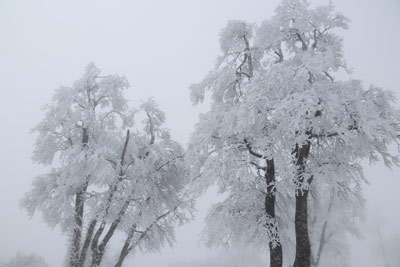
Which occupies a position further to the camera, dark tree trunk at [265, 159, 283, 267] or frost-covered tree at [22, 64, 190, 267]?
frost-covered tree at [22, 64, 190, 267]

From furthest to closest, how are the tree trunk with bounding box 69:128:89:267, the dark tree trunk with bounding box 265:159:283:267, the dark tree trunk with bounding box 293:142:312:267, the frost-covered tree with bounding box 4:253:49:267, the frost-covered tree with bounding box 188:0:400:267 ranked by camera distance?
the frost-covered tree with bounding box 4:253:49:267
the tree trunk with bounding box 69:128:89:267
the dark tree trunk with bounding box 265:159:283:267
the dark tree trunk with bounding box 293:142:312:267
the frost-covered tree with bounding box 188:0:400:267

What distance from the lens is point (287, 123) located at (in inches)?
391

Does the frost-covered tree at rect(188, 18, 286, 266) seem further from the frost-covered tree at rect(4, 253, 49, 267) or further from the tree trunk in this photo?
the frost-covered tree at rect(4, 253, 49, 267)

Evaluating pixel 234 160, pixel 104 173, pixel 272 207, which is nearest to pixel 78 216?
pixel 104 173

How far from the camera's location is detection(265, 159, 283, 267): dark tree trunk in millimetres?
11352

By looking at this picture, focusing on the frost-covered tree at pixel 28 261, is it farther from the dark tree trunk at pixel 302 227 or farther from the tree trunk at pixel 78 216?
the dark tree trunk at pixel 302 227

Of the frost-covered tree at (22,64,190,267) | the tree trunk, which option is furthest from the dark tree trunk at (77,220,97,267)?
the tree trunk

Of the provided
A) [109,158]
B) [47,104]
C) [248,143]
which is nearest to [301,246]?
[248,143]

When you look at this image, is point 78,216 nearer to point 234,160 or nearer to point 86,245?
point 86,245

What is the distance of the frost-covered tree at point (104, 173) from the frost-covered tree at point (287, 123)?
304 centimetres

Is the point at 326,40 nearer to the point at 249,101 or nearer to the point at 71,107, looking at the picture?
the point at 249,101

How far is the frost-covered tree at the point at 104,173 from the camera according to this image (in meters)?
13.6

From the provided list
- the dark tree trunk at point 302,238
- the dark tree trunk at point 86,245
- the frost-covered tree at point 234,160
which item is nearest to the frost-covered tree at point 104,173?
the dark tree trunk at point 86,245

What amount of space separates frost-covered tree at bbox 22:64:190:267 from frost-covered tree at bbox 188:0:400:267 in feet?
9.96
